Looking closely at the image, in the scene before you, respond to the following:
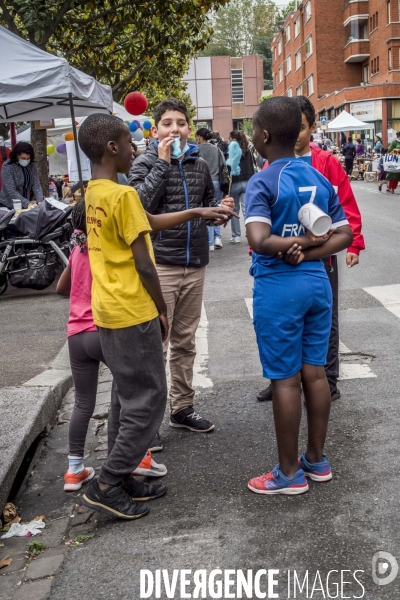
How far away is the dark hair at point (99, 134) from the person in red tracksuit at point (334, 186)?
4.96 ft

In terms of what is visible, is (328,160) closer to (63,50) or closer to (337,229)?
(337,229)

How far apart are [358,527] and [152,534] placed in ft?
2.99

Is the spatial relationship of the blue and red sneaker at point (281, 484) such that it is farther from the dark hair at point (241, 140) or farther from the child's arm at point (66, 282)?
the dark hair at point (241, 140)

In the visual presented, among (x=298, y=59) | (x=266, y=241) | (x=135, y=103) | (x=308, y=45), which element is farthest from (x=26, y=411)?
(x=298, y=59)

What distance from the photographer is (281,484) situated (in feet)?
12.3

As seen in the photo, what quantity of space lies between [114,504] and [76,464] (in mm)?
603

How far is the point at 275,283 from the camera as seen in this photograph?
363cm

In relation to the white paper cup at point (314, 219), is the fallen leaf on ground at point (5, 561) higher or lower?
lower

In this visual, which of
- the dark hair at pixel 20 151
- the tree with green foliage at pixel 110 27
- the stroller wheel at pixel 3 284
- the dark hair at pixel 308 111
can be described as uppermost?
the tree with green foliage at pixel 110 27

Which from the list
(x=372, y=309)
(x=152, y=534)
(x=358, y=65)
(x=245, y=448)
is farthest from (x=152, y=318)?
(x=358, y=65)

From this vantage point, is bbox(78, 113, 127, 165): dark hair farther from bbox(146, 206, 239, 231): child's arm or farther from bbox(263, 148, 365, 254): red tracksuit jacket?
bbox(263, 148, 365, 254): red tracksuit jacket

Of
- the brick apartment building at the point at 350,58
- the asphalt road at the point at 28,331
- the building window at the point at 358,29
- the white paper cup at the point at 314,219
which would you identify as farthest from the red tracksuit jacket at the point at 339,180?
the building window at the point at 358,29

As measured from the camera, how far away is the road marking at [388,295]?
798 cm

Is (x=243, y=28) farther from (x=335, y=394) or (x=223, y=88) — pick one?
(x=335, y=394)
